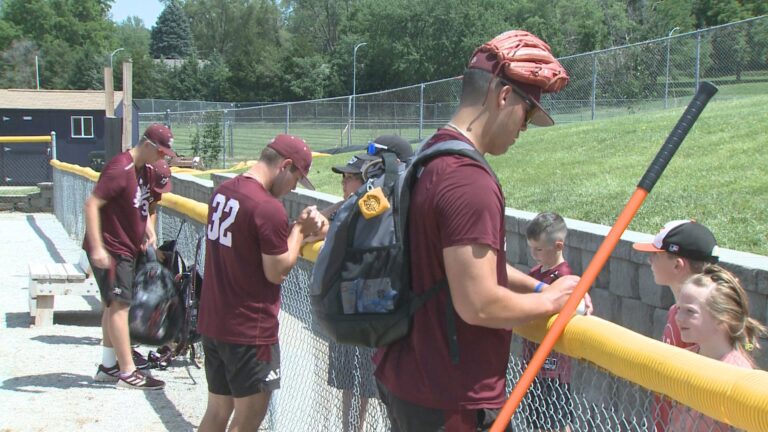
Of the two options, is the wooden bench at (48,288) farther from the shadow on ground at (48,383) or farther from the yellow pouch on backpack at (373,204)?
the yellow pouch on backpack at (373,204)

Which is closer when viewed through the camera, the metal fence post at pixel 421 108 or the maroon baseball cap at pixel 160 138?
the maroon baseball cap at pixel 160 138

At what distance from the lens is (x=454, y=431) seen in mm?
2371

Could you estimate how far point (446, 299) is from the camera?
238cm

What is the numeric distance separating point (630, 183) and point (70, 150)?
102 ft

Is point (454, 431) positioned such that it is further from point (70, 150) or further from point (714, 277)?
point (70, 150)

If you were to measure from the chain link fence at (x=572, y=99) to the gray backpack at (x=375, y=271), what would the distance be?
14.0 metres

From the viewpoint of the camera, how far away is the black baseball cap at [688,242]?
3.52 metres

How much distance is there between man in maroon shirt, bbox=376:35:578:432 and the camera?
2244 millimetres

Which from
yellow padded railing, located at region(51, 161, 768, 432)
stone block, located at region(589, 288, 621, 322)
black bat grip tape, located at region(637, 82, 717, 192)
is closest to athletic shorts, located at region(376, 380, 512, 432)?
yellow padded railing, located at region(51, 161, 768, 432)

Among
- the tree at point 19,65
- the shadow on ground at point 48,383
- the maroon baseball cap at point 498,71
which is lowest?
the shadow on ground at point 48,383

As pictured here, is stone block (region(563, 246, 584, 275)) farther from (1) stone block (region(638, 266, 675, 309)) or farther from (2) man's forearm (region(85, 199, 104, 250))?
(2) man's forearm (region(85, 199, 104, 250))

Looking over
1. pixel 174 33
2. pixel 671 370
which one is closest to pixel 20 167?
pixel 671 370

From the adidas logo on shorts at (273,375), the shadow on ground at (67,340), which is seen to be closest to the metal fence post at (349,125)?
the shadow on ground at (67,340)

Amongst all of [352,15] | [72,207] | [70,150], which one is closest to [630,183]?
[72,207]
